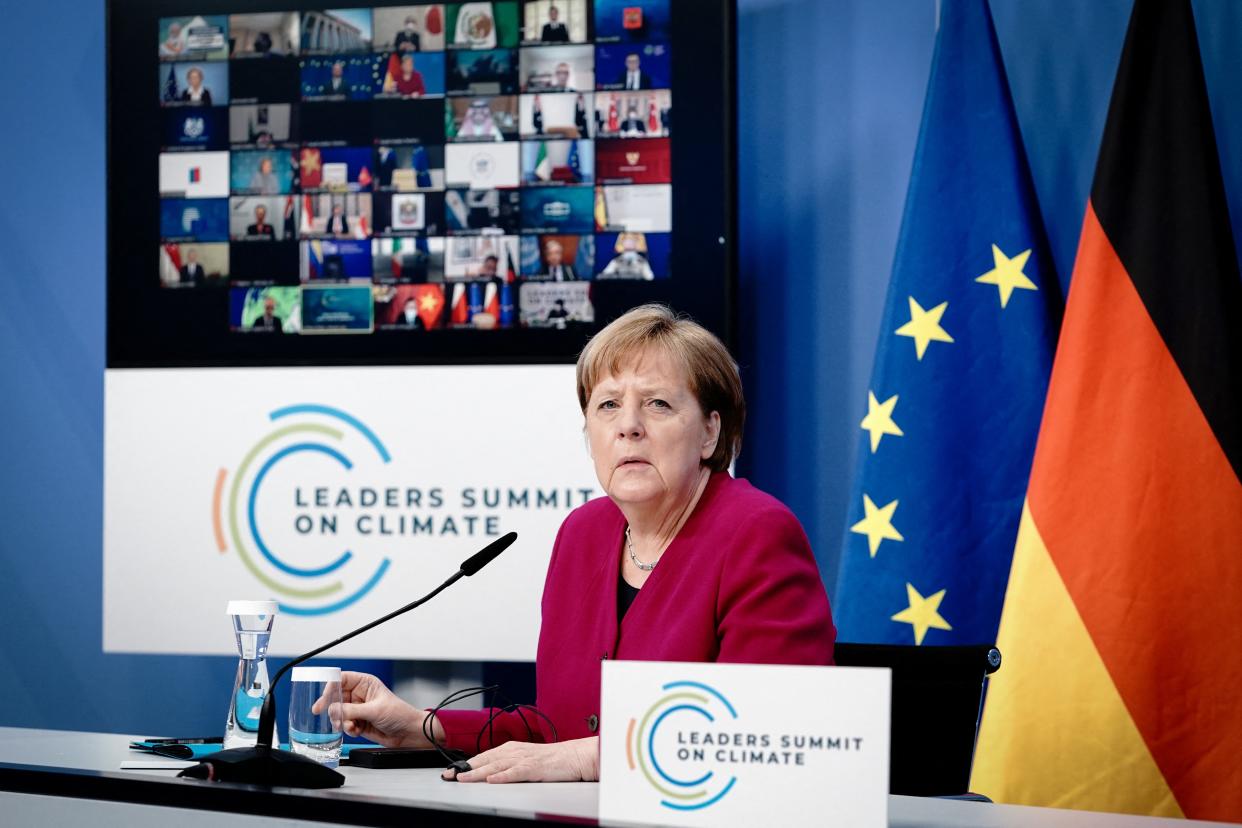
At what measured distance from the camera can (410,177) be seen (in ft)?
9.96

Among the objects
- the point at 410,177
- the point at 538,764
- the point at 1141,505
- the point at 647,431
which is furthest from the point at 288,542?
the point at 1141,505

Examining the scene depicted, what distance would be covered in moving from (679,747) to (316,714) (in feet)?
2.07

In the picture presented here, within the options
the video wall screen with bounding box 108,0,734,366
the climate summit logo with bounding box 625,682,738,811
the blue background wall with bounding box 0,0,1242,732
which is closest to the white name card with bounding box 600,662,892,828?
the climate summit logo with bounding box 625,682,738,811

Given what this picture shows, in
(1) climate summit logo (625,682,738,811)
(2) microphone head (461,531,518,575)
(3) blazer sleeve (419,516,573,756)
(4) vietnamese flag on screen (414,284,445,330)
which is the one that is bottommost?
(3) blazer sleeve (419,516,573,756)

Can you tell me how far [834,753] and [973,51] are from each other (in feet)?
6.55

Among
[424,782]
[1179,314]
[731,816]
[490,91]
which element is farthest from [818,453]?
[731,816]

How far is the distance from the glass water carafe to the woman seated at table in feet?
0.44

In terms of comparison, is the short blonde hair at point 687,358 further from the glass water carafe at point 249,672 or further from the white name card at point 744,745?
the white name card at point 744,745

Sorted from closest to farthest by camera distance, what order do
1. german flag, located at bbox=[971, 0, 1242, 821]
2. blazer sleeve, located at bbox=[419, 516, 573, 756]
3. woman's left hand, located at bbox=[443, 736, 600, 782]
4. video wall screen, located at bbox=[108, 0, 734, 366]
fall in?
woman's left hand, located at bbox=[443, 736, 600, 782]
blazer sleeve, located at bbox=[419, 516, 573, 756]
german flag, located at bbox=[971, 0, 1242, 821]
video wall screen, located at bbox=[108, 0, 734, 366]

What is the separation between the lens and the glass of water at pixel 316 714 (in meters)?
1.74

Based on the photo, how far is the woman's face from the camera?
6.69 feet

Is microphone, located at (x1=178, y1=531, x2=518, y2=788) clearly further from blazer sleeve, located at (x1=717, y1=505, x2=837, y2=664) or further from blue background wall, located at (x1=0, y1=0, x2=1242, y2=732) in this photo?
blue background wall, located at (x1=0, y1=0, x2=1242, y2=732)

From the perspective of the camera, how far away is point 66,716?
141 inches

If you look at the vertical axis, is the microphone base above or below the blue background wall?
below
